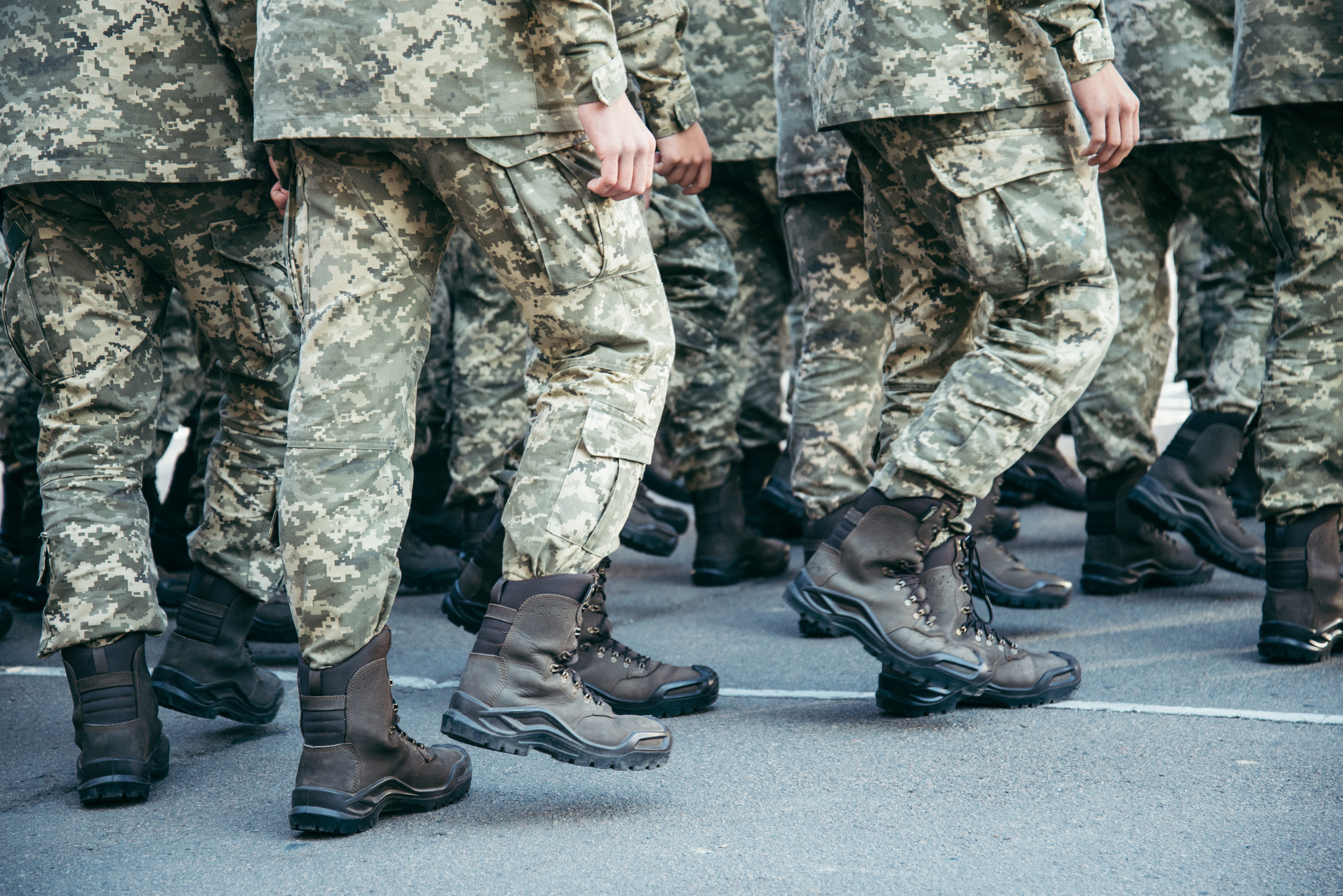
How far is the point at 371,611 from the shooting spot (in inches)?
73.6

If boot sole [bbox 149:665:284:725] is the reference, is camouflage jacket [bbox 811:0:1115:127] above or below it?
above

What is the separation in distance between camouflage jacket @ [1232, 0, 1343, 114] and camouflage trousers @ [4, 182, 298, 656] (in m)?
2.01

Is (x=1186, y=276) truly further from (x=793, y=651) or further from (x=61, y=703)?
(x=61, y=703)

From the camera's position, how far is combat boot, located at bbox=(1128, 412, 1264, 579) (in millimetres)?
3213

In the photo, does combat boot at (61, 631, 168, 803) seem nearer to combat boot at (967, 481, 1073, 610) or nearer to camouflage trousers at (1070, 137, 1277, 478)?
combat boot at (967, 481, 1073, 610)

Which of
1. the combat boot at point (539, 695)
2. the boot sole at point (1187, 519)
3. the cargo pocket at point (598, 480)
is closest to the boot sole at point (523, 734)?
the combat boot at point (539, 695)

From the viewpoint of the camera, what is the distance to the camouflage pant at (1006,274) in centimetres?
223

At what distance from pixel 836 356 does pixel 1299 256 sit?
1094mm

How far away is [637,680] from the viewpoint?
2.44m

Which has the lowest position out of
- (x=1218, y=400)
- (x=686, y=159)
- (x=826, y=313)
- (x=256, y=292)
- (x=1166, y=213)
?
(x=1218, y=400)

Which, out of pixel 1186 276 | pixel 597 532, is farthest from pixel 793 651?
pixel 1186 276

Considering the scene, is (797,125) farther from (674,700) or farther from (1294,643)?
(1294,643)

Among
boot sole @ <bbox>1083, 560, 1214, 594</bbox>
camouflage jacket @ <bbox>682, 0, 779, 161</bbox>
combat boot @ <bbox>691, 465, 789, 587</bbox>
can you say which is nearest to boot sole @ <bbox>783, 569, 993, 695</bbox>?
boot sole @ <bbox>1083, 560, 1214, 594</bbox>

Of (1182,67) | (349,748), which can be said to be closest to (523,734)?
(349,748)
